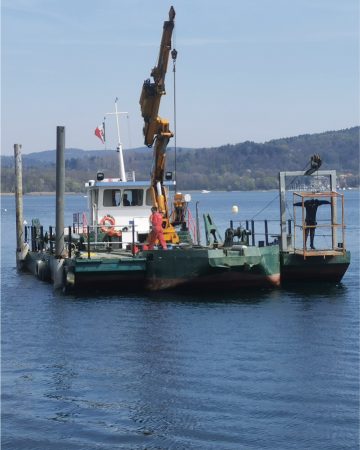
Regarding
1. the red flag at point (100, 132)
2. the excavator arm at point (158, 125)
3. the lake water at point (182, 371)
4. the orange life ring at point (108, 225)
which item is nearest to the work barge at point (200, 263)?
the orange life ring at point (108, 225)

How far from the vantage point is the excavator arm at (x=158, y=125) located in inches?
1265

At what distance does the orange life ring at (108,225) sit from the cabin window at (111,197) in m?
0.58

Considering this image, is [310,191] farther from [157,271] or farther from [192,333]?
[192,333]

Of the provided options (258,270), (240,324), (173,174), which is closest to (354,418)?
(240,324)

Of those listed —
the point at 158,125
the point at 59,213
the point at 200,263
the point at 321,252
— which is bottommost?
the point at 200,263

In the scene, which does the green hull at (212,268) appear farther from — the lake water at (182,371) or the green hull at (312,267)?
the green hull at (312,267)

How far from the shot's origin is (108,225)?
112ft

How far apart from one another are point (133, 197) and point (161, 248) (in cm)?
557

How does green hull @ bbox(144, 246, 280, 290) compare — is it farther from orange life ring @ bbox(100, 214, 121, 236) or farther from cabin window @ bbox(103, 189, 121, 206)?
cabin window @ bbox(103, 189, 121, 206)

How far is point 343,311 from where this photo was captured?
89.7ft

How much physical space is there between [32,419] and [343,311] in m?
12.8

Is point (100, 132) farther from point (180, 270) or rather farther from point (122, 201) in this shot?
point (180, 270)

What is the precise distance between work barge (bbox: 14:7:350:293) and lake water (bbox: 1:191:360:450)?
0.56 metres

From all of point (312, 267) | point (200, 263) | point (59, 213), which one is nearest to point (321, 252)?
point (312, 267)
